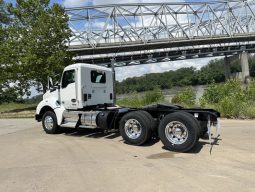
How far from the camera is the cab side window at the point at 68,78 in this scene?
1288 cm

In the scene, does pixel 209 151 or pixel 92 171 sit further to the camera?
pixel 209 151

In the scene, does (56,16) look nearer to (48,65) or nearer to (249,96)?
(48,65)

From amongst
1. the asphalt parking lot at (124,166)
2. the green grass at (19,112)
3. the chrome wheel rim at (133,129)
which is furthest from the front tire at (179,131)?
the green grass at (19,112)

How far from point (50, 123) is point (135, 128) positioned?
14.6ft

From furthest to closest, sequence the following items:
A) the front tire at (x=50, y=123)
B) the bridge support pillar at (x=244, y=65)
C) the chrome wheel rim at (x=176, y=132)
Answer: the bridge support pillar at (x=244, y=65)
the front tire at (x=50, y=123)
the chrome wheel rim at (x=176, y=132)

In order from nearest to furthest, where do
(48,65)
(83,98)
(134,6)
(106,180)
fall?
(106,180)
(83,98)
(48,65)
(134,6)

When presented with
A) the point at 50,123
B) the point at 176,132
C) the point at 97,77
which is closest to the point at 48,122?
the point at 50,123

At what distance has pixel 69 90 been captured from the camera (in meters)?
13.1

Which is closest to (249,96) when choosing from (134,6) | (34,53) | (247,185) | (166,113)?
(166,113)

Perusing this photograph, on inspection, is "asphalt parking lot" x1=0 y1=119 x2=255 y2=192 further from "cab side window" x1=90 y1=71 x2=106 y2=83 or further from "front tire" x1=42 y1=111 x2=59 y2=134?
"cab side window" x1=90 y1=71 x2=106 y2=83

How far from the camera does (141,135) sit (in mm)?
10242

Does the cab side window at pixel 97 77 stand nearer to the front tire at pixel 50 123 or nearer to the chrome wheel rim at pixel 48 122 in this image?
the front tire at pixel 50 123

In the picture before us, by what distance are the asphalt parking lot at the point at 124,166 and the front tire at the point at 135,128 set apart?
232mm

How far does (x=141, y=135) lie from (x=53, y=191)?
4.16 meters
